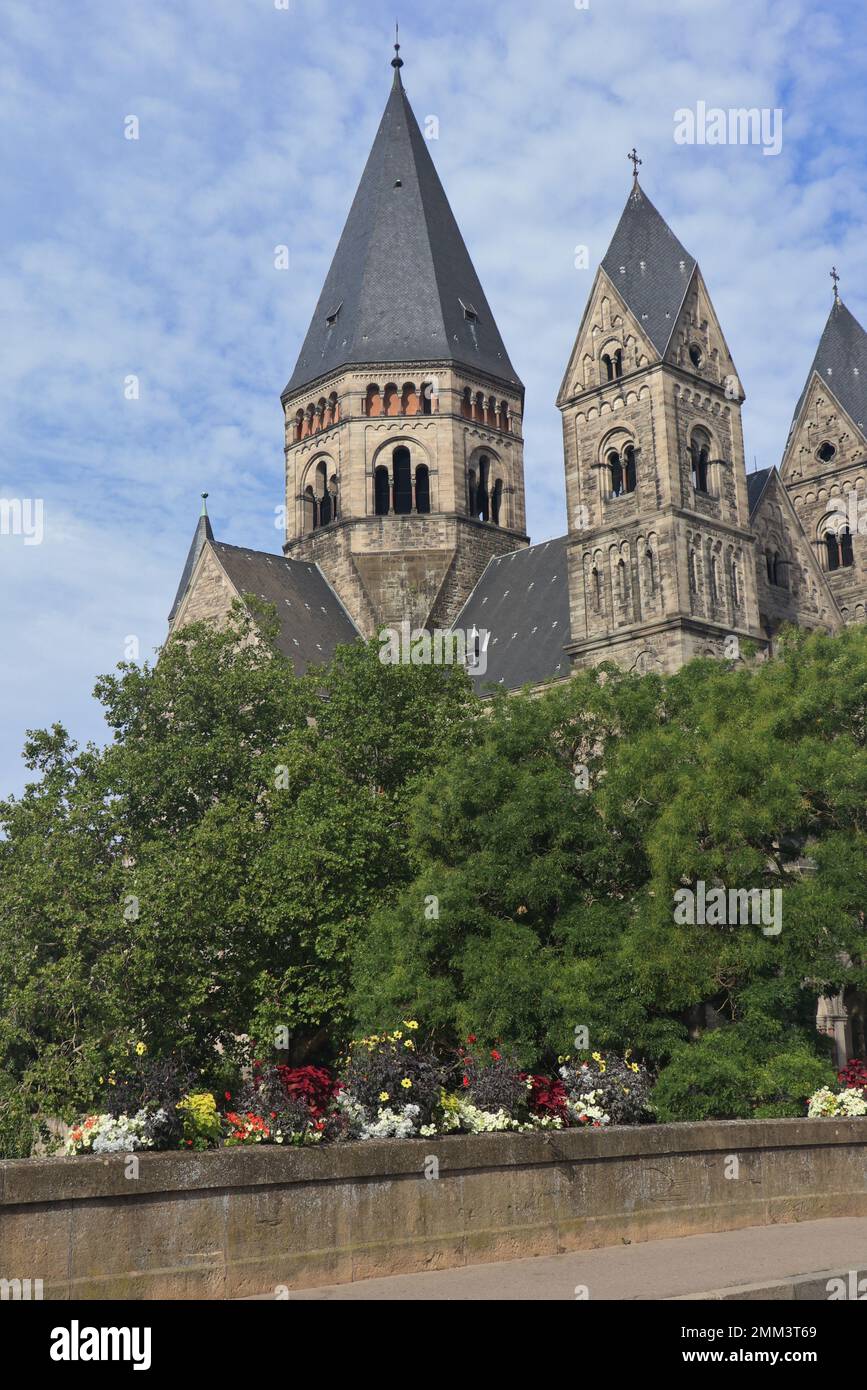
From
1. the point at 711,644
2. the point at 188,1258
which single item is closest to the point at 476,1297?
the point at 188,1258

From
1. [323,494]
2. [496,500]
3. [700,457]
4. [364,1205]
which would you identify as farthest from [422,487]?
[364,1205]

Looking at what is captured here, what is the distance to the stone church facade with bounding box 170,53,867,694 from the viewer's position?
144 ft

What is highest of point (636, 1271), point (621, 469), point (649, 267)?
point (649, 267)

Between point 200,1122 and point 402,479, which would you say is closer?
point 200,1122

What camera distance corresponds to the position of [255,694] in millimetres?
33656

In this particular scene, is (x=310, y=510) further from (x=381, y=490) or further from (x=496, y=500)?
(x=496, y=500)

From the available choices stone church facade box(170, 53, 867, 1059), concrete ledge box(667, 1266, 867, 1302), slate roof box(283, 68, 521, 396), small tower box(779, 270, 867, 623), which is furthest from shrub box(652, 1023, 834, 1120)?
slate roof box(283, 68, 521, 396)

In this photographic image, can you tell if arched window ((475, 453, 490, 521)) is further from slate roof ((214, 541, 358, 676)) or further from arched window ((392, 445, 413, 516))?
slate roof ((214, 541, 358, 676))

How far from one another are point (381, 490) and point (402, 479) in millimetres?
1003

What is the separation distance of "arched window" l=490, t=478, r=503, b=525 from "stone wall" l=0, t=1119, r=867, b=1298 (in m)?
48.1

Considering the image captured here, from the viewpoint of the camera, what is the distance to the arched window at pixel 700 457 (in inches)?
1773

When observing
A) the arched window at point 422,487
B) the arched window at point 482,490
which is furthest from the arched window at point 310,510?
the arched window at point 482,490

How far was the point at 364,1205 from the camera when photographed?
985 cm

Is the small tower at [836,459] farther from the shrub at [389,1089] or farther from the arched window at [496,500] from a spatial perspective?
the shrub at [389,1089]
